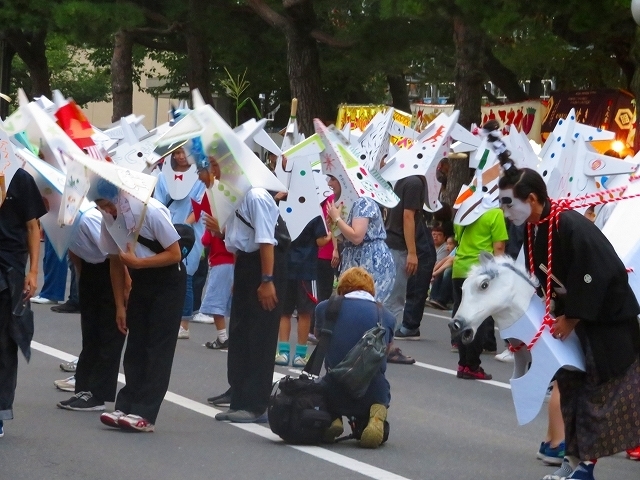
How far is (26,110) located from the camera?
7863 mm

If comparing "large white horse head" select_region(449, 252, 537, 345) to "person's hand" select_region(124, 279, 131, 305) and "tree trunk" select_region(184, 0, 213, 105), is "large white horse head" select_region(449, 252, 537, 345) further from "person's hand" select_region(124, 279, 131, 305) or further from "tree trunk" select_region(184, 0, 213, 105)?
"tree trunk" select_region(184, 0, 213, 105)

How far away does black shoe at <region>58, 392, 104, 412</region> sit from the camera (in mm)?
8141

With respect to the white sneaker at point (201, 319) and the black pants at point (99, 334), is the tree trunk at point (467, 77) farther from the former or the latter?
the black pants at point (99, 334)

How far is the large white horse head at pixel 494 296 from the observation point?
20.1ft

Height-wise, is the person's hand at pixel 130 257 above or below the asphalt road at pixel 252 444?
above

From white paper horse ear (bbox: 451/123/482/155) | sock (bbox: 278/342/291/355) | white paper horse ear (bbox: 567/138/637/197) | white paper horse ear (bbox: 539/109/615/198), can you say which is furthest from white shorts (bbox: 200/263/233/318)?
white paper horse ear (bbox: 567/138/637/197)

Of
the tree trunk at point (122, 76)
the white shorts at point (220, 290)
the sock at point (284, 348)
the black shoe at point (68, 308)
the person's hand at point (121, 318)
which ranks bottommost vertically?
the black shoe at point (68, 308)

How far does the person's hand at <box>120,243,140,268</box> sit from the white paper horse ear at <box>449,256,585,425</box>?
6.63 feet

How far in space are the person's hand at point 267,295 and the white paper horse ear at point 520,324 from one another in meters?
1.75

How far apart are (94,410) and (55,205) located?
148 cm

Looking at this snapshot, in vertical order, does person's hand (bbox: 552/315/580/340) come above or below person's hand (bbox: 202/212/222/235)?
below

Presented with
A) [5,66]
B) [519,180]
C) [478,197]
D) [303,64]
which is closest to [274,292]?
[519,180]

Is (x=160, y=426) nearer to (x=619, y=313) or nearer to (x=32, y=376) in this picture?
(x=32, y=376)

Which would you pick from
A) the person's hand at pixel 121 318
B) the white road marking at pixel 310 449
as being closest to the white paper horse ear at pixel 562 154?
the white road marking at pixel 310 449
